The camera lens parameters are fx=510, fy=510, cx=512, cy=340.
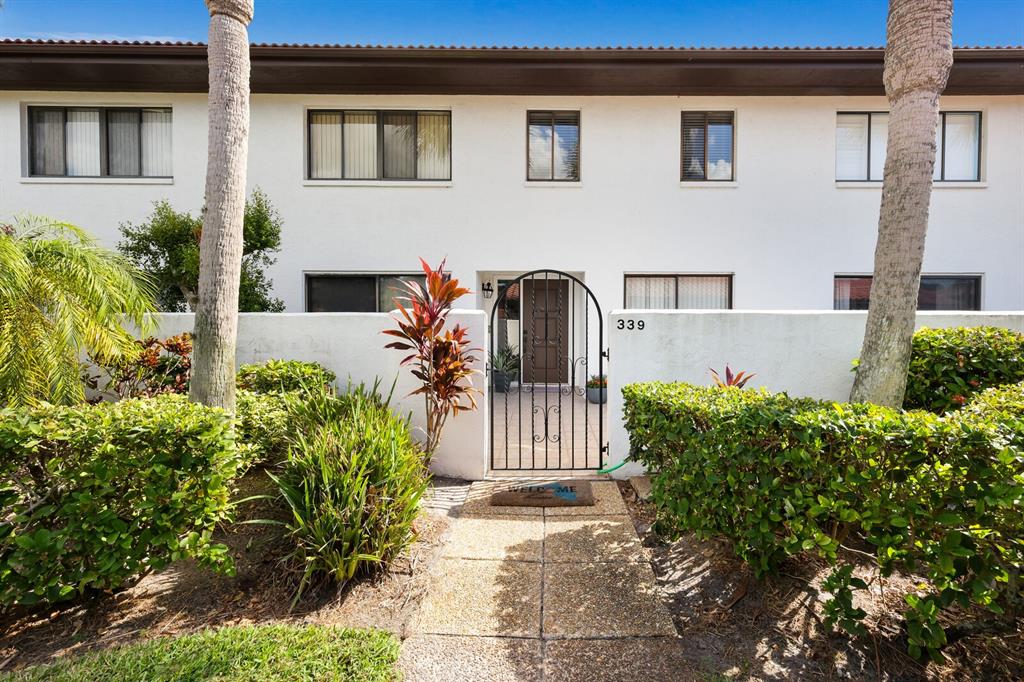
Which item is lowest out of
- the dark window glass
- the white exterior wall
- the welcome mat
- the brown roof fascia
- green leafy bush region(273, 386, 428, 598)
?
the welcome mat

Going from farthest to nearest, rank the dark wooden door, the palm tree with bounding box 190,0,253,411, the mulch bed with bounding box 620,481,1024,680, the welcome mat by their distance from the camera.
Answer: the dark wooden door < the welcome mat < the palm tree with bounding box 190,0,253,411 < the mulch bed with bounding box 620,481,1024,680

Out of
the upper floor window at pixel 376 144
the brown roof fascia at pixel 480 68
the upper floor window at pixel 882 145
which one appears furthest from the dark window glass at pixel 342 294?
the upper floor window at pixel 882 145

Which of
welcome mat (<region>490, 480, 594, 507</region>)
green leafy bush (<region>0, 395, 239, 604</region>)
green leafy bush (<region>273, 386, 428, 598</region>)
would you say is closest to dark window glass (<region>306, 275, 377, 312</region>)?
welcome mat (<region>490, 480, 594, 507</region>)

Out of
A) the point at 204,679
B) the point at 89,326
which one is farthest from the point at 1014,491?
the point at 89,326

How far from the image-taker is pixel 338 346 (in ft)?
20.8

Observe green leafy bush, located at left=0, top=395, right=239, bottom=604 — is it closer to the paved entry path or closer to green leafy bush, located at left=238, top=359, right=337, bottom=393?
the paved entry path

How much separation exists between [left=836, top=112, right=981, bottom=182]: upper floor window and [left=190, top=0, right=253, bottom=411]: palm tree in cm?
1124

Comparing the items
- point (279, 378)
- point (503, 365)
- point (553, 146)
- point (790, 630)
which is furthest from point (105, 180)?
point (790, 630)

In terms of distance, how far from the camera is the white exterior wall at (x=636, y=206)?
10477mm

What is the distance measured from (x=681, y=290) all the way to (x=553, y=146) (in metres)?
4.08

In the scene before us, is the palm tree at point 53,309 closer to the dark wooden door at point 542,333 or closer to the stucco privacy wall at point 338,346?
the stucco privacy wall at point 338,346

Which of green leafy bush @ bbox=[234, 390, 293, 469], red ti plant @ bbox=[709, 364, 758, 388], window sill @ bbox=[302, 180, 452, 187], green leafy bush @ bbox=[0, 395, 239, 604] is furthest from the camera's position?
window sill @ bbox=[302, 180, 452, 187]

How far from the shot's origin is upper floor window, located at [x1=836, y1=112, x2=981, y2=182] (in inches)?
417

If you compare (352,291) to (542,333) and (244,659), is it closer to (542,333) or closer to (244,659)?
(542,333)
